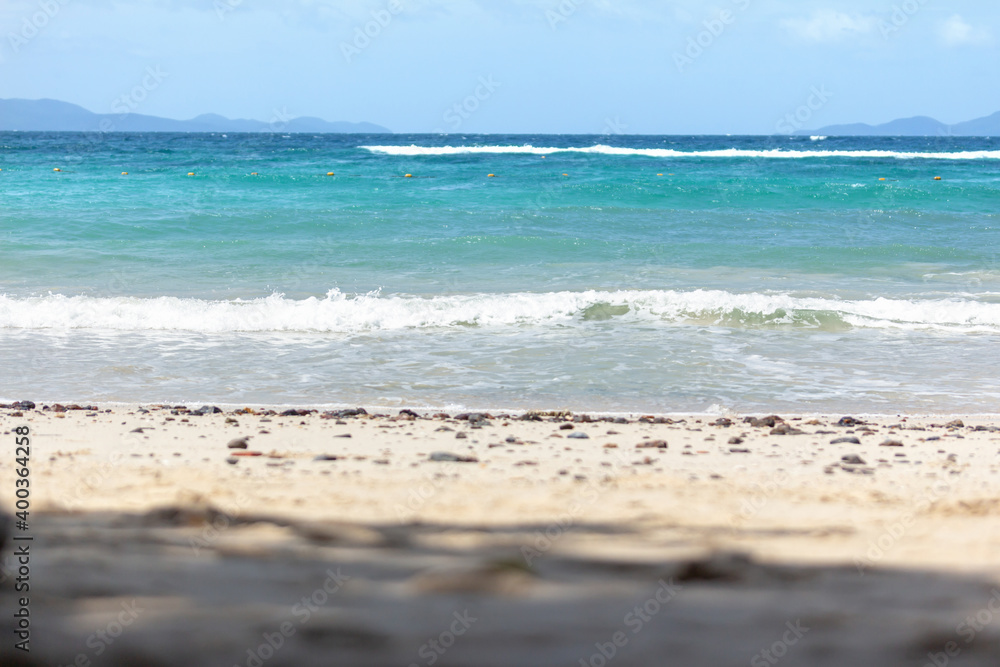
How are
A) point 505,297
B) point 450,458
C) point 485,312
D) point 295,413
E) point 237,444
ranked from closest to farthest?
point 450,458, point 237,444, point 295,413, point 485,312, point 505,297

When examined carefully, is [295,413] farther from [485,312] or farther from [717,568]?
[485,312]

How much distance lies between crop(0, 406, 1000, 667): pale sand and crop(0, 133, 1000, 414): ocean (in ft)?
7.46

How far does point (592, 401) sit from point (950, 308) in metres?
6.51

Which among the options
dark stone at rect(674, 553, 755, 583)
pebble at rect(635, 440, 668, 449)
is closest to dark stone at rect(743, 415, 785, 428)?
pebble at rect(635, 440, 668, 449)

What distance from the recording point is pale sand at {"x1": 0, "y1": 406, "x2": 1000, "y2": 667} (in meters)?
2.66

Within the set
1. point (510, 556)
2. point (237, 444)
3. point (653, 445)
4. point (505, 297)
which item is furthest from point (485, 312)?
point (510, 556)

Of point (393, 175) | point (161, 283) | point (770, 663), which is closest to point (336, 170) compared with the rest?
point (393, 175)

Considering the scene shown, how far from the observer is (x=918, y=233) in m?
19.6

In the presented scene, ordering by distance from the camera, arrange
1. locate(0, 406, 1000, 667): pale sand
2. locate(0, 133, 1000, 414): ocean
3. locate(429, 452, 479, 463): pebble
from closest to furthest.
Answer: locate(0, 406, 1000, 667): pale sand, locate(429, 452, 479, 463): pebble, locate(0, 133, 1000, 414): ocean

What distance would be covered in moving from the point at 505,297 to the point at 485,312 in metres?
1.06

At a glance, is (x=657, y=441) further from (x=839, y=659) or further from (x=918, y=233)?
(x=918, y=233)

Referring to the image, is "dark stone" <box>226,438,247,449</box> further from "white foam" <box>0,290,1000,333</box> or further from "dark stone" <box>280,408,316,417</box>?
"white foam" <box>0,290,1000,333</box>

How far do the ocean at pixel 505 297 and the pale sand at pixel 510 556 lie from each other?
2272 millimetres

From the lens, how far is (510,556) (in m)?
3.31
